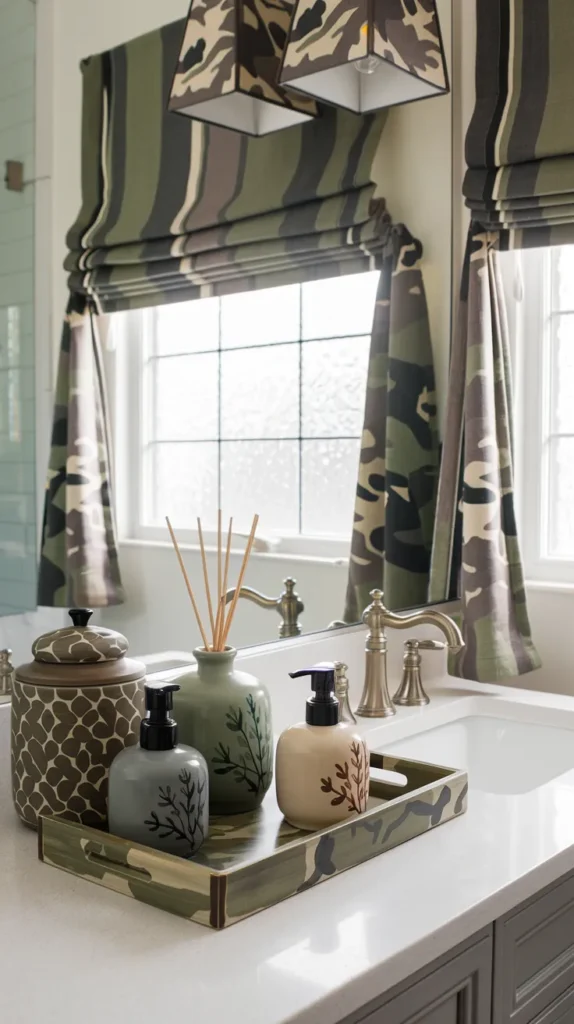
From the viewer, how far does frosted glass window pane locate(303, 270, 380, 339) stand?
1619 mm

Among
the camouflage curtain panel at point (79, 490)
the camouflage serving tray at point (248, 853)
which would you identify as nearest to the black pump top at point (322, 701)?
the camouflage serving tray at point (248, 853)

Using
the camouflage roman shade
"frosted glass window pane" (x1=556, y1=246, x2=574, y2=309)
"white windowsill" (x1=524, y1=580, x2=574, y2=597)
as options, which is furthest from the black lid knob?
"frosted glass window pane" (x1=556, y1=246, x2=574, y2=309)

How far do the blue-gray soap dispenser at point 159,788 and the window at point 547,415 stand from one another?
3.88ft

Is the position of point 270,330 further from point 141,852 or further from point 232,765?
point 141,852

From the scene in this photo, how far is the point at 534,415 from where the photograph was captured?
1946 mm

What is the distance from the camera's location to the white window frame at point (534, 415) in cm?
192

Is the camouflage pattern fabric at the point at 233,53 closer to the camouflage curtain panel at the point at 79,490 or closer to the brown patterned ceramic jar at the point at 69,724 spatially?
the camouflage curtain panel at the point at 79,490

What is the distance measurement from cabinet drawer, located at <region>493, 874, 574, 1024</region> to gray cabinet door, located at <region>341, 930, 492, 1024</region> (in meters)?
0.02

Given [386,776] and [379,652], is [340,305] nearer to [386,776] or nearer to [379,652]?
[379,652]

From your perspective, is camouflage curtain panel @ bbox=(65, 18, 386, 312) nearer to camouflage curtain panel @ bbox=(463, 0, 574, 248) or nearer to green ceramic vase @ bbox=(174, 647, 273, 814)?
camouflage curtain panel @ bbox=(463, 0, 574, 248)

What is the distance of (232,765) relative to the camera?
103 centimetres

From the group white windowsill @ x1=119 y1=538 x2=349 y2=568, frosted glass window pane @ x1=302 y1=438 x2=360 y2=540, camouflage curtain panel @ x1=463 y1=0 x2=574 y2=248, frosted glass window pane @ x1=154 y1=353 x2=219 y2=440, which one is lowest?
white windowsill @ x1=119 y1=538 x2=349 y2=568

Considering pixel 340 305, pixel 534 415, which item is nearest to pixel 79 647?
pixel 340 305

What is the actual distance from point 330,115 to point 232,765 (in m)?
1.19
